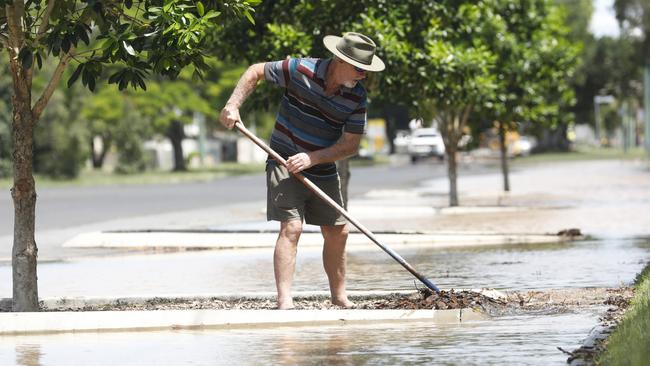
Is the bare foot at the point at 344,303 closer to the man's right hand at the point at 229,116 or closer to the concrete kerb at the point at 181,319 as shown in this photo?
the concrete kerb at the point at 181,319

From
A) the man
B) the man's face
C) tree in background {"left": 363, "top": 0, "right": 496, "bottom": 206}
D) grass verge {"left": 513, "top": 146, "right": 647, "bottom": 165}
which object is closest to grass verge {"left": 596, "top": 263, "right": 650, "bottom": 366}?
the man

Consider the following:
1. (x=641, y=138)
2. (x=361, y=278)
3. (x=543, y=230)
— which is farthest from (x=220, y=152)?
(x=361, y=278)

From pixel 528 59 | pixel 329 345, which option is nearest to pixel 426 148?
pixel 528 59

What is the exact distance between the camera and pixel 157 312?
9.23 metres

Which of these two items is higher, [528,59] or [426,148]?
[528,59]

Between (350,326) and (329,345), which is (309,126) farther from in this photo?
(329,345)

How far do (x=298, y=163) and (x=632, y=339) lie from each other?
9.21 ft

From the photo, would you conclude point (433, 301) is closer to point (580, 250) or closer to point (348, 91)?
point (348, 91)

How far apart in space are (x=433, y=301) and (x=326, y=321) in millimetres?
898

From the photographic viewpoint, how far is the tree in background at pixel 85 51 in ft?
31.3

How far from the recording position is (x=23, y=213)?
9969 millimetres

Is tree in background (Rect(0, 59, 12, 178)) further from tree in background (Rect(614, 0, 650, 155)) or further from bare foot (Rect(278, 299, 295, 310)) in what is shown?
bare foot (Rect(278, 299, 295, 310))

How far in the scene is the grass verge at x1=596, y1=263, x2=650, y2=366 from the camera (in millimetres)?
7082

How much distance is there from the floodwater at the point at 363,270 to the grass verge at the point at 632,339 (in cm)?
286
